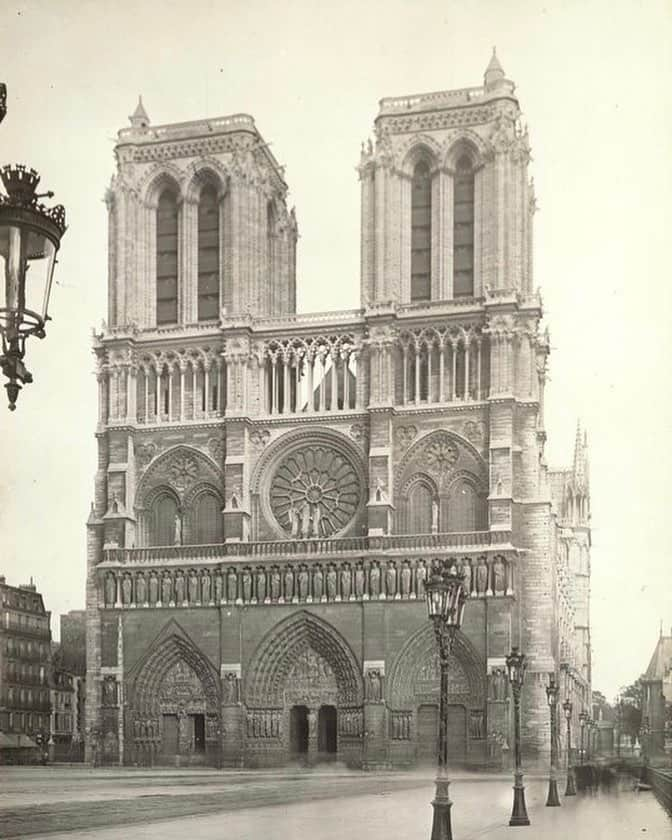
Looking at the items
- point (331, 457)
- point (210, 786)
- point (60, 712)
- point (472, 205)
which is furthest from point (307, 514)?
point (60, 712)

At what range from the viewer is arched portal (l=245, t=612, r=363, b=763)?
48.7m

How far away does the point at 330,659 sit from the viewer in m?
49.1

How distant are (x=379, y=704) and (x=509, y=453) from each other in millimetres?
9400

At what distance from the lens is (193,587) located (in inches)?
1972

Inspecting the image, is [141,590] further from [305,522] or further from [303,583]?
[305,522]

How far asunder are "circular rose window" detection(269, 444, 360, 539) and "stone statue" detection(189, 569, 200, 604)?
3.55m

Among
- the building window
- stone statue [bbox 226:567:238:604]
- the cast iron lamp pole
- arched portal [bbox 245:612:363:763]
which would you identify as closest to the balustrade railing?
stone statue [bbox 226:567:238:604]

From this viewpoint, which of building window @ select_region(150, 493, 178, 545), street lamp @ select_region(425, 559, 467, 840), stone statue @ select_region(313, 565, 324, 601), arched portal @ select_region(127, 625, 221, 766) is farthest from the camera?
building window @ select_region(150, 493, 178, 545)

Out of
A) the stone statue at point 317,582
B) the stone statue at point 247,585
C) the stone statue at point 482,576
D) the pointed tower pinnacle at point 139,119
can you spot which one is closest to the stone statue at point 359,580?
the stone statue at point 317,582

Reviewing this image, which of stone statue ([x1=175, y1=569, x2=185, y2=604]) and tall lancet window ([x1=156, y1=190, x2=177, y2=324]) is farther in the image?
tall lancet window ([x1=156, y1=190, x2=177, y2=324])

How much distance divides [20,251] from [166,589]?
4078cm

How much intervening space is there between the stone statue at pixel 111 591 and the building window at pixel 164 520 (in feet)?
6.60

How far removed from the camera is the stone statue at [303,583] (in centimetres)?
4888

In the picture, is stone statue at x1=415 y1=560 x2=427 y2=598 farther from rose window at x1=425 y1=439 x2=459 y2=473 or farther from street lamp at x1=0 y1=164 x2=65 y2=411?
street lamp at x1=0 y1=164 x2=65 y2=411
